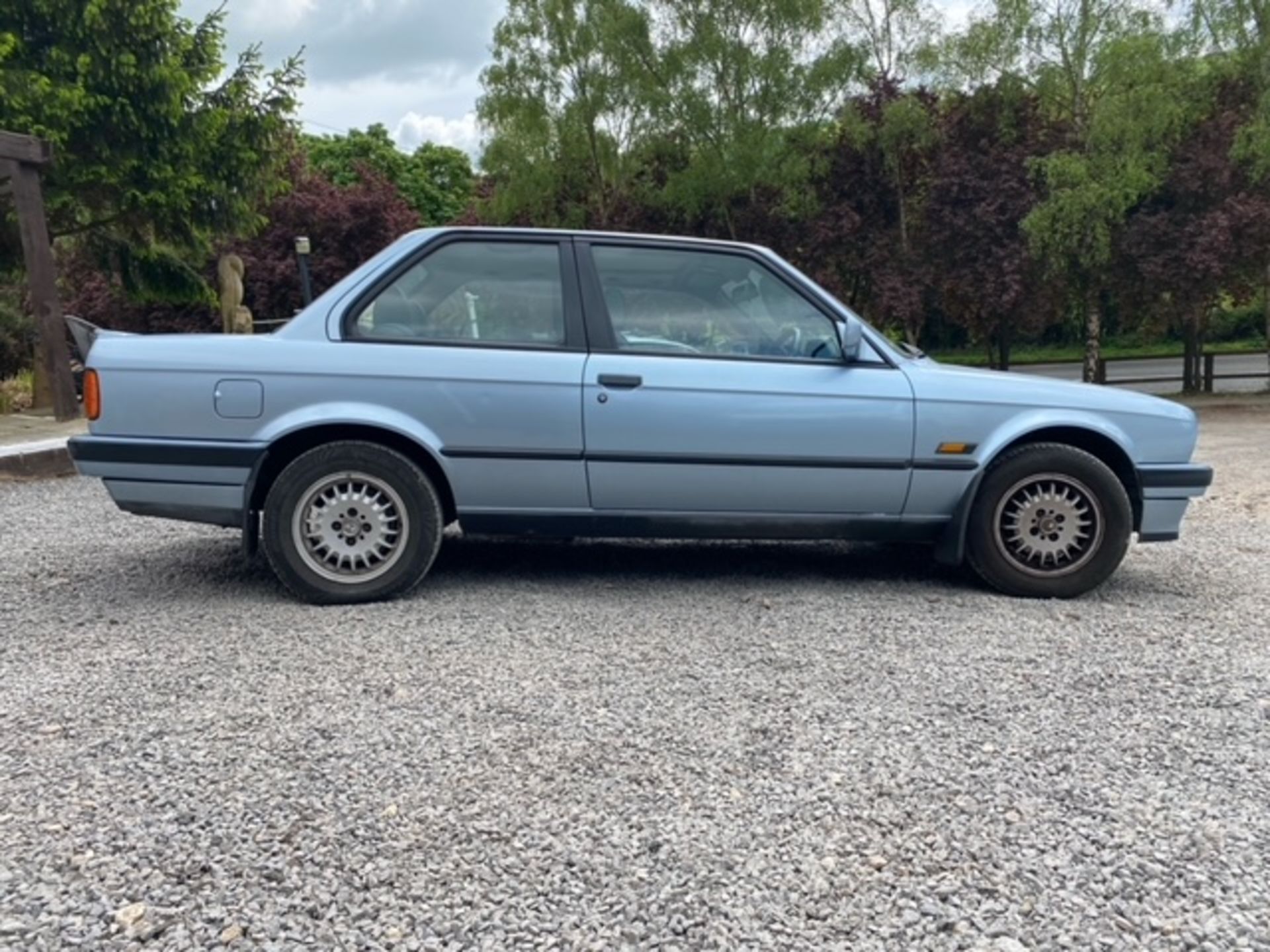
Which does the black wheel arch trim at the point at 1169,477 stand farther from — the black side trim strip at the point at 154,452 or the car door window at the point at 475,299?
the black side trim strip at the point at 154,452

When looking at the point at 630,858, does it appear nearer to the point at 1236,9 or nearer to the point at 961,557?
the point at 961,557

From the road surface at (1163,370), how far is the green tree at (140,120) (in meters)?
18.5

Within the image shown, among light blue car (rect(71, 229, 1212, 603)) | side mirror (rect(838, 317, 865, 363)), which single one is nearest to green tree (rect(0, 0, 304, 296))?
light blue car (rect(71, 229, 1212, 603))

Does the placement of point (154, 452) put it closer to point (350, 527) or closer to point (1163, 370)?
point (350, 527)

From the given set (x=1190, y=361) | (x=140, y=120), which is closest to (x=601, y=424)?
(x=140, y=120)

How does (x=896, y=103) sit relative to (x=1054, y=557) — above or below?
above

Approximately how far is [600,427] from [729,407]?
55cm

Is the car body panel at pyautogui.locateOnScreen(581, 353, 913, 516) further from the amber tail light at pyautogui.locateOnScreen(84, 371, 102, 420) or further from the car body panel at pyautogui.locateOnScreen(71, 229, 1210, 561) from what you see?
the amber tail light at pyautogui.locateOnScreen(84, 371, 102, 420)

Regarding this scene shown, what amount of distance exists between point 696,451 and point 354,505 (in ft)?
4.73

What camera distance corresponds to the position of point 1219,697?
118 inches

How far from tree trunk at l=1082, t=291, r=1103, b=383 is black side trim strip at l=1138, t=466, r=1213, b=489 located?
14365 millimetres

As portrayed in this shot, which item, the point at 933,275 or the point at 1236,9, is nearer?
the point at 1236,9

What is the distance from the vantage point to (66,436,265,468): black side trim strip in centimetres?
381

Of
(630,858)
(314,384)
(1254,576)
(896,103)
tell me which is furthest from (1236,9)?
(630,858)
